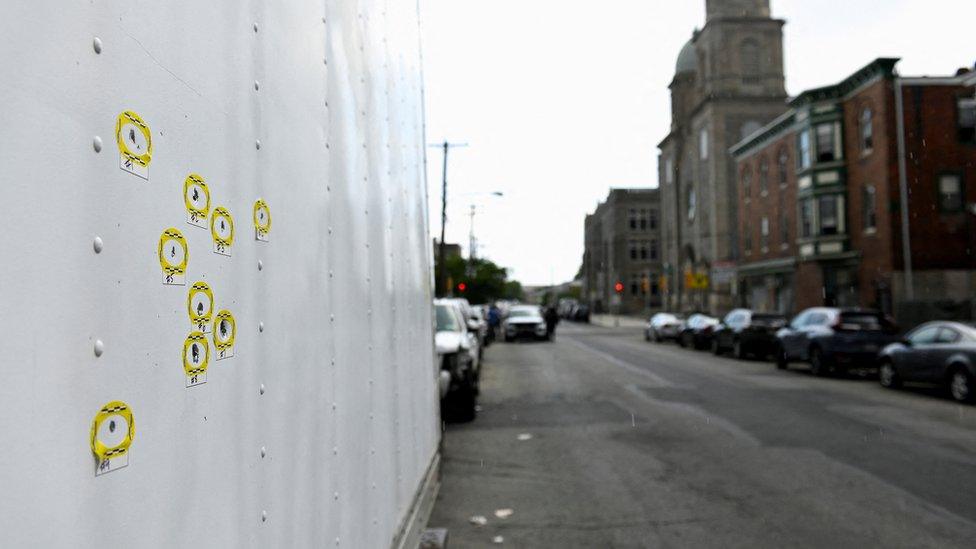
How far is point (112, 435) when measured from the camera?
1174 millimetres

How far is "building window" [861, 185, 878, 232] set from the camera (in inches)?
1226

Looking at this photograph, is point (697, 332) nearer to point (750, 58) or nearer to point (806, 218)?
point (806, 218)

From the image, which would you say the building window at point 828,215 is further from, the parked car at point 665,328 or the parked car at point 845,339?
the parked car at point 845,339

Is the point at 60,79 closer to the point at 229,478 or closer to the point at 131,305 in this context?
the point at 131,305

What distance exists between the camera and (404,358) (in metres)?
4.12

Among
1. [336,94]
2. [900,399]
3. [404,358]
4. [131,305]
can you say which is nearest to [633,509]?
[404,358]

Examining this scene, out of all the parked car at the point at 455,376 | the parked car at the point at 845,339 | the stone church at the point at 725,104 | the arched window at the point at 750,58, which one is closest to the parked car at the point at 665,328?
the parked car at the point at 845,339

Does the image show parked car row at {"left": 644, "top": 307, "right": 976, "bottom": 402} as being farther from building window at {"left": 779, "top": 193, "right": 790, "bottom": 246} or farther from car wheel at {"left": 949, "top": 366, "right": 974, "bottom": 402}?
building window at {"left": 779, "top": 193, "right": 790, "bottom": 246}

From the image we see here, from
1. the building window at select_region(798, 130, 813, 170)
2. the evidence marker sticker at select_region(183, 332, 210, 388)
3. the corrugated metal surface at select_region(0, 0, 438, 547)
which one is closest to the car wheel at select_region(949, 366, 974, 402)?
the corrugated metal surface at select_region(0, 0, 438, 547)

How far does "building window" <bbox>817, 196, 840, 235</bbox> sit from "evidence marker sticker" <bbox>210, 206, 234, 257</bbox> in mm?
36039

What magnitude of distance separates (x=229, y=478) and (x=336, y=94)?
1.46 meters

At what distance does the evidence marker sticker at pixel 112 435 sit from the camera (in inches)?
44.9

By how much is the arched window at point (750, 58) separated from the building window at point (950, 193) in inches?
1065

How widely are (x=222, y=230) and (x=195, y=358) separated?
1.00ft
